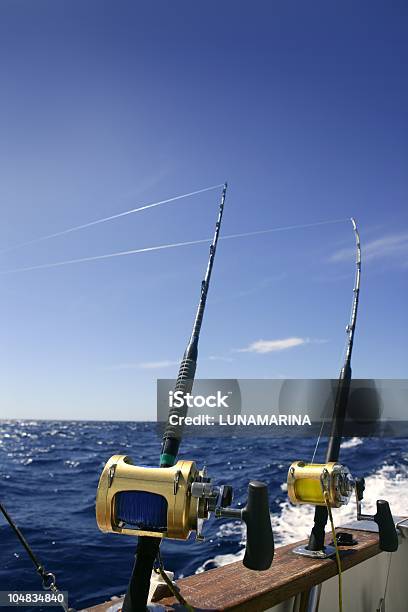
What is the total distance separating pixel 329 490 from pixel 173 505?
3.01 feet

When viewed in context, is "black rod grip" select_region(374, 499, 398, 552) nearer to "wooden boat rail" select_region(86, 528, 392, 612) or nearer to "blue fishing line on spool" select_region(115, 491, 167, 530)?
"wooden boat rail" select_region(86, 528, 392, 612)

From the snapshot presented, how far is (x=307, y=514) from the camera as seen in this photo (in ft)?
23.5

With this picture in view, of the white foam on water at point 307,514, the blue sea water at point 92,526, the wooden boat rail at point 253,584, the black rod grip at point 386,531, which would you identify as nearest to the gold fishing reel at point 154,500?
the blue sea water at point 92,526

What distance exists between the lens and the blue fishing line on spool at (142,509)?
134 cm

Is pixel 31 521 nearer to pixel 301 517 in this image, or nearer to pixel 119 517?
pixel 301 517

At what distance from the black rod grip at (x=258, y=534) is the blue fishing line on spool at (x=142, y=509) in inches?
8.4

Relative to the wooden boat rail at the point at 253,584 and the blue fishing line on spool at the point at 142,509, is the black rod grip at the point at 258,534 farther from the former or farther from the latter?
the wooden boat rail at the point at 253,584

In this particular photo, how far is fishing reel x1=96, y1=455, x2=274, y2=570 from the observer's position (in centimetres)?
128

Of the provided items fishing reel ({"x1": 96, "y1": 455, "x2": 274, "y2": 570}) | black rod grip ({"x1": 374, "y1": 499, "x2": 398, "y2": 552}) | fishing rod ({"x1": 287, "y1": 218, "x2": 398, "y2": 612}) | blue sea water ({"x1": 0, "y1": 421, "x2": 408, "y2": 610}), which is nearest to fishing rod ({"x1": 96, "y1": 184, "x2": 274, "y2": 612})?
fishing reel ({"x1": 96, "y1": 455, "x2": 274, "y2": 570})

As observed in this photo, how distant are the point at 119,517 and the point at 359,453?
44.0ft

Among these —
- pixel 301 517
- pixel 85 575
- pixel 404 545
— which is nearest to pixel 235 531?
pixel 301 517

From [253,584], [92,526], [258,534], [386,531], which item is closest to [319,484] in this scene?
[386,531]

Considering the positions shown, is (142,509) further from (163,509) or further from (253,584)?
(253,584)

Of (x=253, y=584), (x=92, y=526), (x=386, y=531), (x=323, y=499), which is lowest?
(x=92, y=526)
